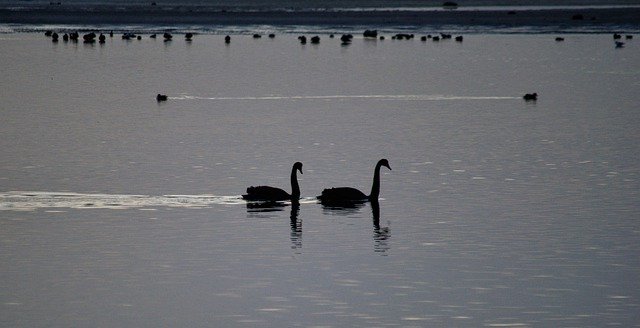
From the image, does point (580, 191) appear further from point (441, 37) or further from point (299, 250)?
point (441, 37)

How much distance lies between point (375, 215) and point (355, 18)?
10879cm

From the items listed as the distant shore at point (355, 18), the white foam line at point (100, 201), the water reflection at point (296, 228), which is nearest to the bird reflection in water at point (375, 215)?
the water reflection at point (296, 228)

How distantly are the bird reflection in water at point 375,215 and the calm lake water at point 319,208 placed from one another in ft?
0.30

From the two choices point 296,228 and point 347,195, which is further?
point 347,195

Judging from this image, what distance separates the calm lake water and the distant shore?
62.8 meters

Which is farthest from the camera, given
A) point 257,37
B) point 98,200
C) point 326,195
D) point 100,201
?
point 257,37

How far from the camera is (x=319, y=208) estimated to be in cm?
2602

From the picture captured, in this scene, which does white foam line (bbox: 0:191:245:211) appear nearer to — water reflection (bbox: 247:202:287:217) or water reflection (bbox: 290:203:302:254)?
water reflection (bbox: 247:202:287:217)

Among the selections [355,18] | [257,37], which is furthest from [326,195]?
[355,18]

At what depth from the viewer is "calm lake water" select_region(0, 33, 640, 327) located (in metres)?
18.1

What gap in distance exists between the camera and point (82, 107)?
4794 centimetres

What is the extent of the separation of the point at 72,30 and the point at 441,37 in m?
30.9

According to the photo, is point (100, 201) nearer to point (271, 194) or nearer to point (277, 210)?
point (271, 194)

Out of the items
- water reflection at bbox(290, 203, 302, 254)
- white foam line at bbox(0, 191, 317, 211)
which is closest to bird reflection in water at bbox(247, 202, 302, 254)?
water reflection at bbox(290, 203, 302, 254)
